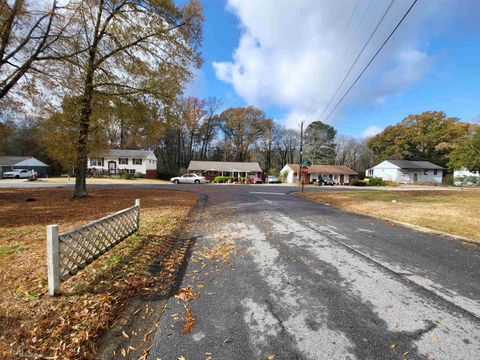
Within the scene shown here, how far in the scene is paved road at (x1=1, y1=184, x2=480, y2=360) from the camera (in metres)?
2.37

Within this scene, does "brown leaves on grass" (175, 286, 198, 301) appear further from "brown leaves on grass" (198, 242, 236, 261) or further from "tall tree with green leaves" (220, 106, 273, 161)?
"tall tree with green leaves" (220, 106, 273, 161)

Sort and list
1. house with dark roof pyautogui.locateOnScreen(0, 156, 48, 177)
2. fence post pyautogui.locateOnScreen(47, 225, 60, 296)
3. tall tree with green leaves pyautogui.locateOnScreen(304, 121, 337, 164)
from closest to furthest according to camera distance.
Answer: fence post pyautogui.locateOnScreen(47, 225, 60, 296), house with dark roof pyautogui.locateOnScreen(0, 156, 48, 177), tall tree with green leaves pyautogui.locateOnScreen(304, 121, 337, 164)

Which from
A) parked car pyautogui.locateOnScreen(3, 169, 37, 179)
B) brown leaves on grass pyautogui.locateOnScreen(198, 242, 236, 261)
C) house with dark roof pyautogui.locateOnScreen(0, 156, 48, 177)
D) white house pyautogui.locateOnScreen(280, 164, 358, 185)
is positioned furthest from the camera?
white house pyautogui.locateOnScreen(280, 164, 358, 185)

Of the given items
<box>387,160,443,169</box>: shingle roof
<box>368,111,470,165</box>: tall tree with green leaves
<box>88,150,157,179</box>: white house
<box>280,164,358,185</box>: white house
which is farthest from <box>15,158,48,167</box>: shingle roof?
<box>368,111,470,165</box>: tall tree with green leaves

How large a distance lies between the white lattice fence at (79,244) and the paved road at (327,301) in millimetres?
1710

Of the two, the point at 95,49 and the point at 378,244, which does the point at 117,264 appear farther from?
the point at 95,49

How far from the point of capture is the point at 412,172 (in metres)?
46.1

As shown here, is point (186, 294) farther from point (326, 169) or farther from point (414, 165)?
point (414, 165)

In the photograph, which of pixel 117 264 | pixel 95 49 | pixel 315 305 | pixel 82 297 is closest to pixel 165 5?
pixel 95 49

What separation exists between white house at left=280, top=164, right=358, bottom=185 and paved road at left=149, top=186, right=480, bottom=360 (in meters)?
38.8

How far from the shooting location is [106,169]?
144 ft

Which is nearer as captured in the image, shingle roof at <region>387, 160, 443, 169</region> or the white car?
the white car

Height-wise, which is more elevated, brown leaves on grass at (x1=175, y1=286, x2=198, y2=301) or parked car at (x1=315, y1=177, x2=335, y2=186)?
parked car at (x1=315, y1=177, x2=335, y2=186)

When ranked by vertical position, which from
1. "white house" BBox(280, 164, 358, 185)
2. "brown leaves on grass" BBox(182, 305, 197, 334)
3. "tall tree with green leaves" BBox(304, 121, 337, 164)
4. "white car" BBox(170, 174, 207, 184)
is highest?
"tall tree with green leaves" BBox(304, 121, 337, 164)
